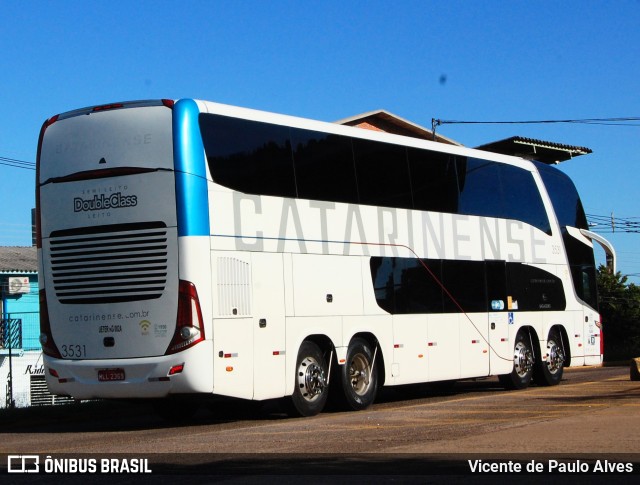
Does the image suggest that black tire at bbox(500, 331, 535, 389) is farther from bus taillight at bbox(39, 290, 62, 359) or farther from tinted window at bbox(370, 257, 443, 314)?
bus taillight at bbox(39, 290, 62, 359)

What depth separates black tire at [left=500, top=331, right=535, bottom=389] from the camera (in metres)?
21.6

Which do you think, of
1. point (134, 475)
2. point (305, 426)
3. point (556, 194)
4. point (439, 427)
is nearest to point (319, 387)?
point (305, 426)

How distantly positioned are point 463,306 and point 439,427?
6674 millimetres

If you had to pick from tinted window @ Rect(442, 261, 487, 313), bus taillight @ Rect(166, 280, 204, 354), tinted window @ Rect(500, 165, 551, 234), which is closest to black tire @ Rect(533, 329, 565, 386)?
tinted window @ Rect(500, 165, 551, 234)

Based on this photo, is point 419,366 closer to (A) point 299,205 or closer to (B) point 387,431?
(A) point 299,205

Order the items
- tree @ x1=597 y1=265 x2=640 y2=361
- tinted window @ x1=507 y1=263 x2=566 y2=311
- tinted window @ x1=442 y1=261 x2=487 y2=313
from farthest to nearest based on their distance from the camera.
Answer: tree @ x1=597 y1=265 x2=640 y2=361 → tinted window @ x1=507 y1=263 x2=566 y2=311 → tinted window @ x1=442 y1=261 x2=487 y2=313

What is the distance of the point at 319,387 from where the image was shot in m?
16.4

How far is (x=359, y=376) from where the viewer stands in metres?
17.4

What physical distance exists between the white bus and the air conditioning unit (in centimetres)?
2466

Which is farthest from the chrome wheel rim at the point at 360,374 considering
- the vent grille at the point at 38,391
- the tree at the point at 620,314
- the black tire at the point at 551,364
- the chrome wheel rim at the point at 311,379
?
the tree at the point at 620,314

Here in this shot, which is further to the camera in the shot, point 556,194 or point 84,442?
point 556,194

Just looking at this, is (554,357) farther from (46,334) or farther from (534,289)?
(46,334)

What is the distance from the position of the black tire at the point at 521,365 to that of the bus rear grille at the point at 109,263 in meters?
9.35

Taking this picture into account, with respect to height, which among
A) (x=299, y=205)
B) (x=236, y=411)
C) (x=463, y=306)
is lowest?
(x=236, y=411)
